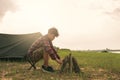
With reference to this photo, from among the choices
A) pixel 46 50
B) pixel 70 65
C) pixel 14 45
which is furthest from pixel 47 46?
pixel 14 45

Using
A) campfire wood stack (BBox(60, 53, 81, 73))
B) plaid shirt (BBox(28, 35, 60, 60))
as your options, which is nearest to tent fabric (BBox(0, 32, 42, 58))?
plaid shirt (BBox(28, 35, 60, 60))

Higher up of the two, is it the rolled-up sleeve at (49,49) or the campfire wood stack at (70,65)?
the rolled-up sleeve at (49,49)

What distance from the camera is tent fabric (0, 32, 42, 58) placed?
1645 cm

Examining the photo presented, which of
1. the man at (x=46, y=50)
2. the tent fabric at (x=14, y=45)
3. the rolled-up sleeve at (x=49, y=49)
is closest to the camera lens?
the rolled-up sleeve at (x=49, y=49)

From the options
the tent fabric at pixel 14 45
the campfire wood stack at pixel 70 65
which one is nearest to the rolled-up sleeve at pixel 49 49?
the campfire wood stack at pixel 70 65

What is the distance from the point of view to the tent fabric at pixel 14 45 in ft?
54.0

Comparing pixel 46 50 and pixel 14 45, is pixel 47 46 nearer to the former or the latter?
pixel 46 50

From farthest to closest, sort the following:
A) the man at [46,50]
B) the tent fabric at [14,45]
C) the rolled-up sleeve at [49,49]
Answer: the tent fabric at [14,45] → the man at [46,50] → the rolled-up sleeve at [49,49]

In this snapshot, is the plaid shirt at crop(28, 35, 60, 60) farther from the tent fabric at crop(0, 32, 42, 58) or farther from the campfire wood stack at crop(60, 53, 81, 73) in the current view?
the tent fabric at crop(0, 32, 42, 58)

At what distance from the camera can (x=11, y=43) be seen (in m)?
16.9

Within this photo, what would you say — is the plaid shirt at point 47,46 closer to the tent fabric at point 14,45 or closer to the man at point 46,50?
the man at point 46,50

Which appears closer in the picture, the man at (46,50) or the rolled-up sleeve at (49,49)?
the rolled-up sleeve at (49,49)

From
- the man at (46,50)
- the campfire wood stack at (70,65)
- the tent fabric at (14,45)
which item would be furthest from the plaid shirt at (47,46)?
the tent fabric at (14,45)

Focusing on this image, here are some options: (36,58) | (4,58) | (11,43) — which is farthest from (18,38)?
(36,58)
